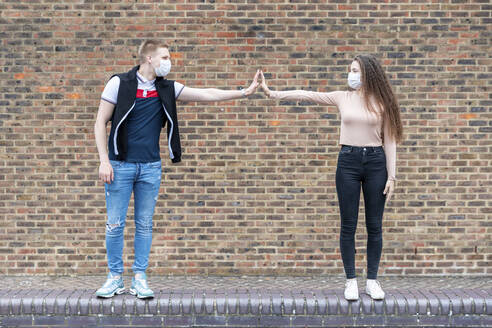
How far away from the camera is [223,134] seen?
5617 mm

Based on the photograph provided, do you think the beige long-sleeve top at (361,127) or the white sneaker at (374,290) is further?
the white sneaker at (374,290)

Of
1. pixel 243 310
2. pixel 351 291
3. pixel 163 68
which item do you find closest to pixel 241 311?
pixel 243 310

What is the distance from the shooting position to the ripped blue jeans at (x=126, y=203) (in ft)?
14.1

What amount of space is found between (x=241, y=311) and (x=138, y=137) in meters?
1.63

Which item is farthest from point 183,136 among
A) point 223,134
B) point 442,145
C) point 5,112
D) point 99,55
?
point 442,145

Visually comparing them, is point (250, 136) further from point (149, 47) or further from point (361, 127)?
point (149, 47)

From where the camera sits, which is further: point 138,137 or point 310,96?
point 310,96

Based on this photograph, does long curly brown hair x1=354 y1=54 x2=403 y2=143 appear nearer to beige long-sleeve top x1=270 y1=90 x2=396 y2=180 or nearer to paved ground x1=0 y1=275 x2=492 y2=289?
beige long-sleeve top x1=270 y1=90 x2=396 y2=180

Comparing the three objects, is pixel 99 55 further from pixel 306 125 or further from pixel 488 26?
pixel 488 26

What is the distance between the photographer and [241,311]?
4434mm

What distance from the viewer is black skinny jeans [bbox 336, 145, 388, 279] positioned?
4312mm

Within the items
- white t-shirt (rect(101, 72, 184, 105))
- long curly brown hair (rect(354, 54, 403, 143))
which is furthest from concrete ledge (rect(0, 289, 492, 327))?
white t-shirt (rect(101, 72, 184, 105))

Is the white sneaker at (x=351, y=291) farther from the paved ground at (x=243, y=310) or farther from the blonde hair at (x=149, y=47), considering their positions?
the blonde hair at (x=149, y=47)

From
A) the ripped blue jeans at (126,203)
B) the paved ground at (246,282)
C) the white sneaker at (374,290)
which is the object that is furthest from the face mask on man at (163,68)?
the white sneaker at (374,290)
